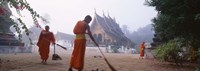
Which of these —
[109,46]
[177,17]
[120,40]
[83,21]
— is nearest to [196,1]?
[177,17]

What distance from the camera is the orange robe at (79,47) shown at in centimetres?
846

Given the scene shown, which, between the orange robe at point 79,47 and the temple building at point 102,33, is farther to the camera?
the temple building at point 102,33

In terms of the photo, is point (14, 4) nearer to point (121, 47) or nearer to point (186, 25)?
point (186, 25)

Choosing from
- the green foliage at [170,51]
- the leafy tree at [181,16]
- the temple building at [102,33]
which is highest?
the temple building at [102,33]

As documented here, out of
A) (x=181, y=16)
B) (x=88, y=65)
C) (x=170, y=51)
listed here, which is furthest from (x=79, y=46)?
(x=170, y=51)

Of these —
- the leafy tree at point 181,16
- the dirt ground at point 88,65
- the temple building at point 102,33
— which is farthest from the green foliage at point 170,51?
the temple building at point 102,33

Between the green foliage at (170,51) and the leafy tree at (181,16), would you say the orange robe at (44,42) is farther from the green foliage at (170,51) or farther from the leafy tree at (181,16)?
the green foliage at (170,51)

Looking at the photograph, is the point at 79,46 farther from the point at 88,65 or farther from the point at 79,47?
the point at 88,65

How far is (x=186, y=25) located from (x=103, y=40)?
3974 centimetres

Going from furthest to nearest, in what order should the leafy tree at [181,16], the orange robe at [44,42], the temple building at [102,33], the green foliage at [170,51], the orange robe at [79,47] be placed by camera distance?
the temple building at [102,33], the green foliage at [170,51], the orange robe at [44,42], the leafy tree at [181,16], the orange robe at [79,47]

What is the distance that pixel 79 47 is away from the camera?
28.1 feet

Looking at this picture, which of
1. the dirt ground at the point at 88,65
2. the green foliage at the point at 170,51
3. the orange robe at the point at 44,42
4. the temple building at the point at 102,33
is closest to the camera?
the dirt ground at the point at 88,65

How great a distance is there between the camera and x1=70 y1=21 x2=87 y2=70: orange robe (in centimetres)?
846

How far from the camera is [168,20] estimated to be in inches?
505
